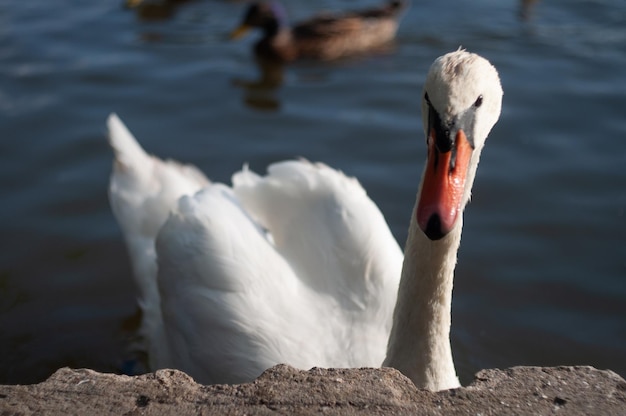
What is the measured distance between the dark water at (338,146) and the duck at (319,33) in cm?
23

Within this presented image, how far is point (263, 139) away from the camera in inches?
309

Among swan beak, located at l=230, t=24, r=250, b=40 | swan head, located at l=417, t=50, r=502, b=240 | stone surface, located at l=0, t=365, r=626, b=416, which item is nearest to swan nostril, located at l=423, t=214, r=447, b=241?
swan head, located at l=417, t=50, r=502, b=240

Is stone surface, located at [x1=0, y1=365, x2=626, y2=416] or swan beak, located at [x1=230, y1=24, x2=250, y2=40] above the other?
stone surface, located at [x1=0, y1=365, x2=626, y2=416]

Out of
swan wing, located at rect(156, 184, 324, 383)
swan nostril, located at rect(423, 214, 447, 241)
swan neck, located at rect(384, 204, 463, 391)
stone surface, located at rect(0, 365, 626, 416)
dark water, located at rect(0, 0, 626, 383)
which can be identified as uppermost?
swan nostril, located at rect(423, 214, 447, 241)

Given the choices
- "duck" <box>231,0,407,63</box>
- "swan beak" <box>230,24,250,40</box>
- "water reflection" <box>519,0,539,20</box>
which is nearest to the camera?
"duck" <box>231,0,407,63</box>

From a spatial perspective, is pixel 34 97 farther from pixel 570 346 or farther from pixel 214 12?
pixel 570 346

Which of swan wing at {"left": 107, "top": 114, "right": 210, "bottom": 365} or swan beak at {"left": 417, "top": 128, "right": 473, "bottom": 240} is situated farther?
swan wing at {"left": 107, "top": 114, "right": 210, "bottom": 365}

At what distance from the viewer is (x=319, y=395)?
7.95 feet

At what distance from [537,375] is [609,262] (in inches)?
143

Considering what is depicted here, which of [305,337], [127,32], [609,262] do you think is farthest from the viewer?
[127,32]

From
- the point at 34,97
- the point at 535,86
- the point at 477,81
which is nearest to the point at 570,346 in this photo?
the point at 477,81

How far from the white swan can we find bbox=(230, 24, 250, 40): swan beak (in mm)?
5341

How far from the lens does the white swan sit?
136 inches

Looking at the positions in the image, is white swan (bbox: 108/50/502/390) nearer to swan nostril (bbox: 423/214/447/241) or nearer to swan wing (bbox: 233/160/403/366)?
swan wing (bbox: 233/160/403/366)
